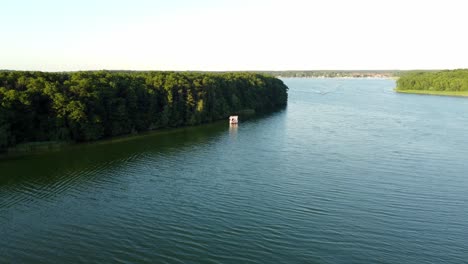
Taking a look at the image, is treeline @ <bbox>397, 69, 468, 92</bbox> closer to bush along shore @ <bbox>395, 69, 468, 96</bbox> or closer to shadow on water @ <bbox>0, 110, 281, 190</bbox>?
bush along shore @ <bbox>395, 69, 468, 96</bbox>

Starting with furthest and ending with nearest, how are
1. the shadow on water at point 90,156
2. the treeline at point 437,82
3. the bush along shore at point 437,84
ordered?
the treeline at point 437,82 → the bush along shore at point 437,84 → the shadow on water at point 90,156

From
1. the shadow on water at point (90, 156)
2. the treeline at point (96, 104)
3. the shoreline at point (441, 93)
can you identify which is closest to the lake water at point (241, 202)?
the shadow on water at point (90, 156)

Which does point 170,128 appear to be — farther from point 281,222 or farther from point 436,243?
point 436,243

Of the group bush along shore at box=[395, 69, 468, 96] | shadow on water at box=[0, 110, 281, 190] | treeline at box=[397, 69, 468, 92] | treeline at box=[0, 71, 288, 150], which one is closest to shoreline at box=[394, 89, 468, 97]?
bush along shore at box=[395, 69, 468, 96]

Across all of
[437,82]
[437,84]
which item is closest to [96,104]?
[437,84]

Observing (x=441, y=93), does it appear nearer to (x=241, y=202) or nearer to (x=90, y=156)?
(x=90, y=156)

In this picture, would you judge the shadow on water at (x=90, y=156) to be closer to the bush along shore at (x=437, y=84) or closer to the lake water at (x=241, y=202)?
the lake water at (x=241, y=202)
